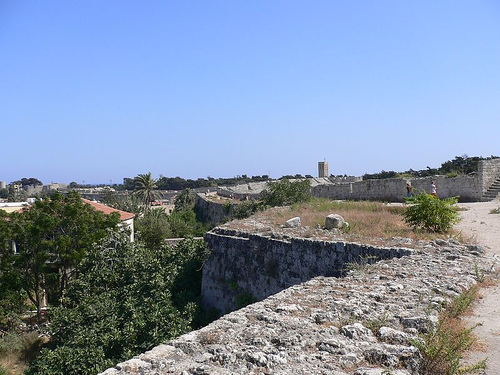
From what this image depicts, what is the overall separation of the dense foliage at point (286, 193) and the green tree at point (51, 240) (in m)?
7.24

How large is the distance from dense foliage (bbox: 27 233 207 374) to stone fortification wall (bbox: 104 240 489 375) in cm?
432

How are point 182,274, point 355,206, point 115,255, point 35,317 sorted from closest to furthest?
point 182,274
point 355,206
point 115,255
point 35,317

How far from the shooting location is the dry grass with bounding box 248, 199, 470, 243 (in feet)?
27.0

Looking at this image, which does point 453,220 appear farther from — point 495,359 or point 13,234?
point 13,234

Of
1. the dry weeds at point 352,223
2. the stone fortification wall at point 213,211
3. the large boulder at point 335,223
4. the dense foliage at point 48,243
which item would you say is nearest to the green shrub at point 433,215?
the dry weeds at point 352,223

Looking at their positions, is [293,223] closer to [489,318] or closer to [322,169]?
[489,318]

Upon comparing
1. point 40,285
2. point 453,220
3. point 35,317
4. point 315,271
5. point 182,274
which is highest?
point 453,220

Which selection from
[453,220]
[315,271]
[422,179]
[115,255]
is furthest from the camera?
[422,179]

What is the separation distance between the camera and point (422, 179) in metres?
16.5

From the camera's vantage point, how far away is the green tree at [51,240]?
16.8 m

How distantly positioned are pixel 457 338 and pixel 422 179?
13954 mm

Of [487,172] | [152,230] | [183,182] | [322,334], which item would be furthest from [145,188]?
[183,182]

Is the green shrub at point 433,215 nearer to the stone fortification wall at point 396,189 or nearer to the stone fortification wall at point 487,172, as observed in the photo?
the stone fortification wall at point 396,189

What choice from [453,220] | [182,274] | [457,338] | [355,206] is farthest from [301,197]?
[457,338]
